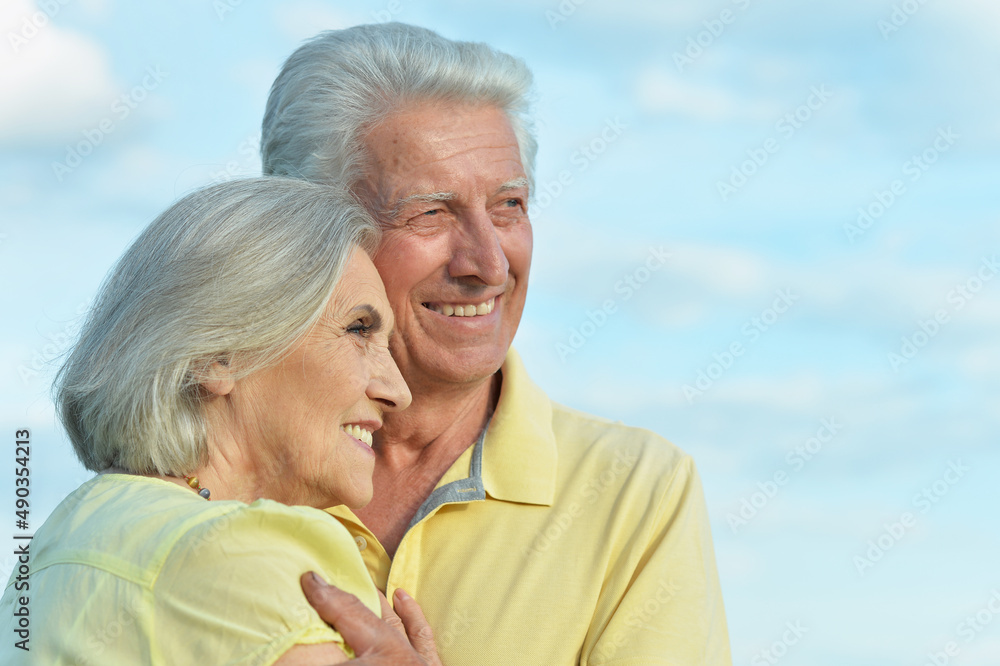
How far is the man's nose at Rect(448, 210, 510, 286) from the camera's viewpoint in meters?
3.20

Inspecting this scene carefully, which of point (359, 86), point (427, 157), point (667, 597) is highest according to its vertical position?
point (359, 86)

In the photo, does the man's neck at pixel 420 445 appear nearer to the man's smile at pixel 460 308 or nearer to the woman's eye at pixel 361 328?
the man's smile at pixel 460 308

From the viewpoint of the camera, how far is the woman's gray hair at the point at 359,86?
10.5ft

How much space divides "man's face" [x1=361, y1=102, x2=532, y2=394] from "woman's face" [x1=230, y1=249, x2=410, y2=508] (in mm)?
498

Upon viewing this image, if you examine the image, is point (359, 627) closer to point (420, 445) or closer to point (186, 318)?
point (186, 318)

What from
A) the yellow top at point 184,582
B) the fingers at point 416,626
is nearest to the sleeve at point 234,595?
the yellow top at point 184,582

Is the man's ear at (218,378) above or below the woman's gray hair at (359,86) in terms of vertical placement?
below

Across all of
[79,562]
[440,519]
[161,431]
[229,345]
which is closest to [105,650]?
[79,562]

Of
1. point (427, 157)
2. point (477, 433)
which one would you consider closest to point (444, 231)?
point (427, 157)

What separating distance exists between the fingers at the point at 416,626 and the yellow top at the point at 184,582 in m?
0.58

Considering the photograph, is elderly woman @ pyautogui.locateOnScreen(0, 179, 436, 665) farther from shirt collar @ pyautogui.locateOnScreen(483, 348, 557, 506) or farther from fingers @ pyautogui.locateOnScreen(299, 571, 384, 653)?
shirt collar @ pyautogui.locateOnScreen(483, 348, 557, 506)

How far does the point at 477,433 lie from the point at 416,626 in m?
0.87

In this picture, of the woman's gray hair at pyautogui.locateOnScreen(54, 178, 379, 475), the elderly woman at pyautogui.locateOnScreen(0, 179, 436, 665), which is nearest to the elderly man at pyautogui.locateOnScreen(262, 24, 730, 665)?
the elderly woman at pyautogui.locateOnScreen(0, 179, 436, 665)

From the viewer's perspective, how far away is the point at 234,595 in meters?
1.82
